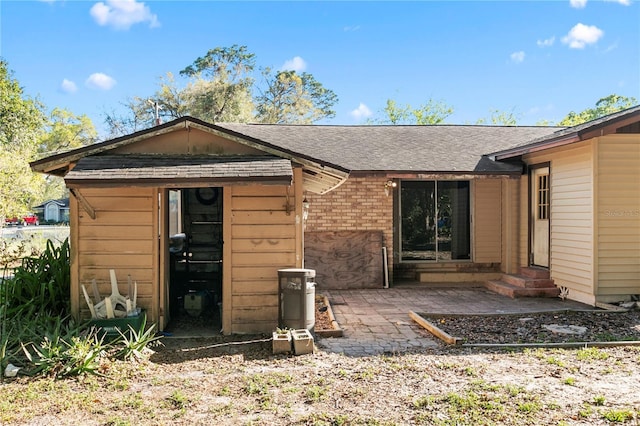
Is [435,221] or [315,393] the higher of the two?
[435,221]

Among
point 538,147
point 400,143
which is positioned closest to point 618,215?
point 538,147

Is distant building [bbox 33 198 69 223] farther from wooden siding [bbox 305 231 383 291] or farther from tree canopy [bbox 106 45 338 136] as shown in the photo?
wooden siding [bbox 305 231 383 291]

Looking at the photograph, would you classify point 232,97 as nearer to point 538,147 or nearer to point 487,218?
point 487,218

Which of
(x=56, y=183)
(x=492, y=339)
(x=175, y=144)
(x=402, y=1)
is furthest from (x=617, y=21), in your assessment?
(x=56, y=183)

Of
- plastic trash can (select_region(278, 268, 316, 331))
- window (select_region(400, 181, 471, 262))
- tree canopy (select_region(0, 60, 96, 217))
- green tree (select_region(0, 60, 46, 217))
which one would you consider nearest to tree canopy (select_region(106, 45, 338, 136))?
tree canopy (select_region(0, 60, 96, 217))

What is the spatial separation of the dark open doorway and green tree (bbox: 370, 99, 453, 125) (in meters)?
32.0

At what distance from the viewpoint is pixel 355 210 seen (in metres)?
10.6

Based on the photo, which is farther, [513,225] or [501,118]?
[501,118]

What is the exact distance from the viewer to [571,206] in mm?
8758

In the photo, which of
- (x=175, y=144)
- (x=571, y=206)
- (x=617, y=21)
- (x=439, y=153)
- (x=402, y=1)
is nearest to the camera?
(x=175, y=144)

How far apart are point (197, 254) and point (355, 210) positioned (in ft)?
13.0

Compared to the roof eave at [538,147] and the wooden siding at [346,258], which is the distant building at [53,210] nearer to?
the wooden siding at [346,258]

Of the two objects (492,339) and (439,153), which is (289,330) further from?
(439,153)

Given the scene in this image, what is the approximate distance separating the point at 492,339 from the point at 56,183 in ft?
217
